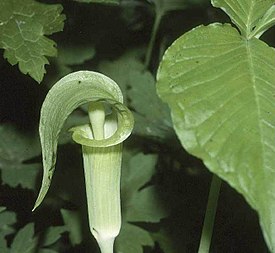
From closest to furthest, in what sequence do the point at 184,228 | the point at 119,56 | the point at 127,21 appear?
1. the point at 184,228
2. the point at 119,56
3. the point at 127,21

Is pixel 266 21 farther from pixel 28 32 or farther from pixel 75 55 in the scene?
pixel 75 55

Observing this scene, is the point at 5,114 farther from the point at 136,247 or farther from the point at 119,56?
the point at 136,247

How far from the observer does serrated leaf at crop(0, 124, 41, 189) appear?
1567mm

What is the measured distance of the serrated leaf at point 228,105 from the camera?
0.55m

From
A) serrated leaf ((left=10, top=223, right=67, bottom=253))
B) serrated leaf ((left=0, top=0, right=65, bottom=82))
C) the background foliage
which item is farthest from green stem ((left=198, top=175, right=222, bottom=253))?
serrated leaf ((left=10, top=223, right=67, bottom=253))

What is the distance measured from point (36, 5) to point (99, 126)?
1.29ft

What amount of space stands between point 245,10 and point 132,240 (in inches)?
29.2

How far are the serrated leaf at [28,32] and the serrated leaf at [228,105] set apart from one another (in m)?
0.45

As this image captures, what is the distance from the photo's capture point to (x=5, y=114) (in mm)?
1747

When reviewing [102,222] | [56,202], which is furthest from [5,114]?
[102,222]

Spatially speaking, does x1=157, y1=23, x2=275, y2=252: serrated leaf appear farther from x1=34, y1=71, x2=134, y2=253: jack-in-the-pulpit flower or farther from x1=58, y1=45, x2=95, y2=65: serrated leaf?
x1=58, y1=45, x2=95, y2=65: serrated leaf

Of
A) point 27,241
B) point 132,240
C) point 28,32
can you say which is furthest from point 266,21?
point 27,241

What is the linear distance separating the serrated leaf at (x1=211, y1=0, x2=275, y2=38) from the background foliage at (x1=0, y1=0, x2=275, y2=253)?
0.72 m

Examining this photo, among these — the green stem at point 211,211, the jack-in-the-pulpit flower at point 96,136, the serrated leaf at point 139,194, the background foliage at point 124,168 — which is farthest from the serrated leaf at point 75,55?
the green stem at point 211,211
